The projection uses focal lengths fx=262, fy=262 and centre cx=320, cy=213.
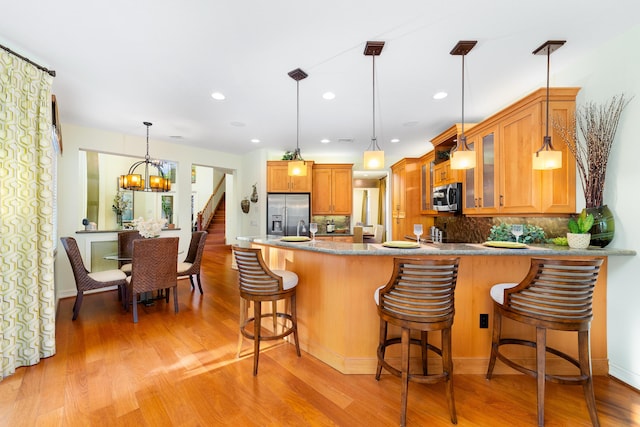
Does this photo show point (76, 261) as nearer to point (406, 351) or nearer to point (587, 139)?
point (406, 351)

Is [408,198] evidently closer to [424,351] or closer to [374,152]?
→ [374,152]

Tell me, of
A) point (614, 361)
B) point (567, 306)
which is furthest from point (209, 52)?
point (614, 361)

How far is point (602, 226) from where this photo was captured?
2.12 m

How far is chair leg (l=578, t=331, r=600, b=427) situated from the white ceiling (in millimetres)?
2213

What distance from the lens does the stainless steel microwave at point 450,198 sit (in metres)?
3.64

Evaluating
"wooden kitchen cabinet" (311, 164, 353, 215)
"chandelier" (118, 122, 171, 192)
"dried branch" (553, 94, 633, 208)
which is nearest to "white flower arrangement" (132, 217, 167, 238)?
"chandelier" (118, 122, 171, 192)

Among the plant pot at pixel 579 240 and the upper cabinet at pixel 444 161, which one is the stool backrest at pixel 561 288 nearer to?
the plant pot at pixel 579 240

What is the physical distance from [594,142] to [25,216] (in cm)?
473

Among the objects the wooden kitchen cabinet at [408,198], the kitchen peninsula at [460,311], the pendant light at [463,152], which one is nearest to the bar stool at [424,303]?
the kitchen peninsula at [460,311]

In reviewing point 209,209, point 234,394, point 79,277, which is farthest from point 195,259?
point 209,209

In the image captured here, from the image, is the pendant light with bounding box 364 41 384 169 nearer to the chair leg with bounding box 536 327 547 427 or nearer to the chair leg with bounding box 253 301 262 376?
the chair leg with bounding box 253 301 262 376

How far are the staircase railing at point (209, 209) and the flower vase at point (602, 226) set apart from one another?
9.84 meters

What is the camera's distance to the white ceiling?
1.80 meters

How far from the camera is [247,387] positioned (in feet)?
6.39
